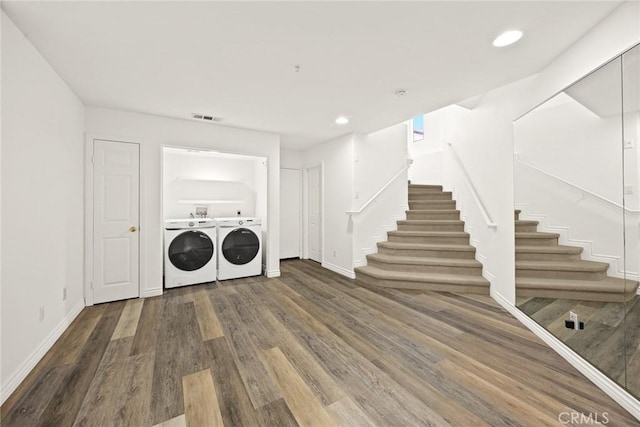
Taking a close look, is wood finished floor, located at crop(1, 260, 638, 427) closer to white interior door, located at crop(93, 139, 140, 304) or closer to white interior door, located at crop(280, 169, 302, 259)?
white interior door, located at crop(93, 139, 140, 304)

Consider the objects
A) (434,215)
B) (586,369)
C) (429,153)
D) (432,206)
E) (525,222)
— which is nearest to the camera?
(586,369)

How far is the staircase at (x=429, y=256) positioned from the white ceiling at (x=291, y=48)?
210cm

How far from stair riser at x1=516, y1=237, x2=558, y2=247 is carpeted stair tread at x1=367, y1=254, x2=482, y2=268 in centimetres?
96

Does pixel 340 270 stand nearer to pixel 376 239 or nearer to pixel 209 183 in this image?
pixel 376 239

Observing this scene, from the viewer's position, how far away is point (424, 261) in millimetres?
3627

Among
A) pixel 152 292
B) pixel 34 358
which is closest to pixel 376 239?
pixel 152 292

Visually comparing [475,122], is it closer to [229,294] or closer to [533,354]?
[533,354]

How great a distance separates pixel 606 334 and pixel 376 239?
9.19 feet

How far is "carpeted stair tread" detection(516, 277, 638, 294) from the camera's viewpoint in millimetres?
1559

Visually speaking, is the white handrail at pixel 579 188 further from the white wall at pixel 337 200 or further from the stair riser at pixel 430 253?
the white wall at pixel 337 200

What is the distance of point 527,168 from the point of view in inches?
94.2

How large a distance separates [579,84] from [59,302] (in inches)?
184

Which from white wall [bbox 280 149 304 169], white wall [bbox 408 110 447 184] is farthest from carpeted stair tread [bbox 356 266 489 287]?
white wall [bbox 280 149 304 169]

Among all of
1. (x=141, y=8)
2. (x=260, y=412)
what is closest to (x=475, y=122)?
(x=141, y=8)
